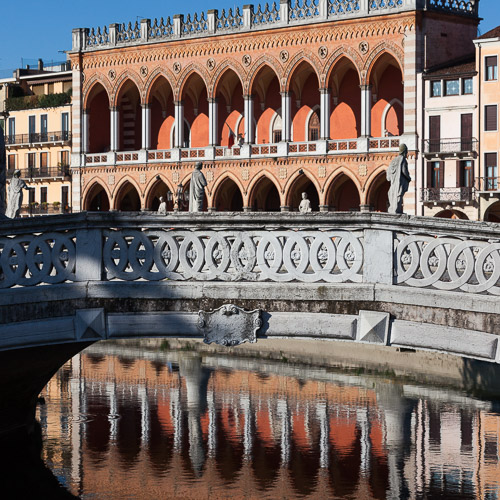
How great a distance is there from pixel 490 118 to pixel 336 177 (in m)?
7.20

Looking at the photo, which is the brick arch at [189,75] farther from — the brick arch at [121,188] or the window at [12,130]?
the window at [12,130]

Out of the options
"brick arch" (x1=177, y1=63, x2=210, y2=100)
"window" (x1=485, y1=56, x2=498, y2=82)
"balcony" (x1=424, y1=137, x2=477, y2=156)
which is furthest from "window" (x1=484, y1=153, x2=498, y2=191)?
"brick arch" (x1=177, y1=63, x2=210, y2=100)

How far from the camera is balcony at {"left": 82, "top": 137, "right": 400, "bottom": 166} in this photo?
48.9 m

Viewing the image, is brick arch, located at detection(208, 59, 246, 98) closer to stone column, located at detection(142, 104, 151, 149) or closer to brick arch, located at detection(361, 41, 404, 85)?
stone column, located at detection(142, 104, 151, 149)

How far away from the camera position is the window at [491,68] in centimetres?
4604

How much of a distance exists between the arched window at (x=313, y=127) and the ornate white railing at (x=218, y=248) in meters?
40.2

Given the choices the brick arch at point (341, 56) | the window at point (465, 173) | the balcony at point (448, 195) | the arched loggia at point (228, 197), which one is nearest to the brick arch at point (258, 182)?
the arched loggia at point (228, 197)

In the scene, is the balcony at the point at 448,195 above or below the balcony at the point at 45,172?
below

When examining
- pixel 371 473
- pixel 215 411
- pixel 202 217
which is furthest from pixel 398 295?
pixel 215 411

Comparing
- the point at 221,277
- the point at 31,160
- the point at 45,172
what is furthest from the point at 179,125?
the point at 221,277

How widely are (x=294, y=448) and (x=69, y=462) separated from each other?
4.09m

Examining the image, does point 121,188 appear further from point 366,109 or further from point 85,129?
point 366,109

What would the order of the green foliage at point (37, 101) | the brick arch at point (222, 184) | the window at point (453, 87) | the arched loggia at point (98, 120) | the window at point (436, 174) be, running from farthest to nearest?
1. the green foliage at point (37, 101)
2. the arched loggia at point (98, 120)
3. the brick arch at point (222, 184)
4. the window at point (436, 174)
5. the window at point (453, 87)

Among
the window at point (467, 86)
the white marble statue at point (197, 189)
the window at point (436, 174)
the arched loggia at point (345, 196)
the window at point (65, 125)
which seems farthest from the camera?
the window at point (65, 125)
